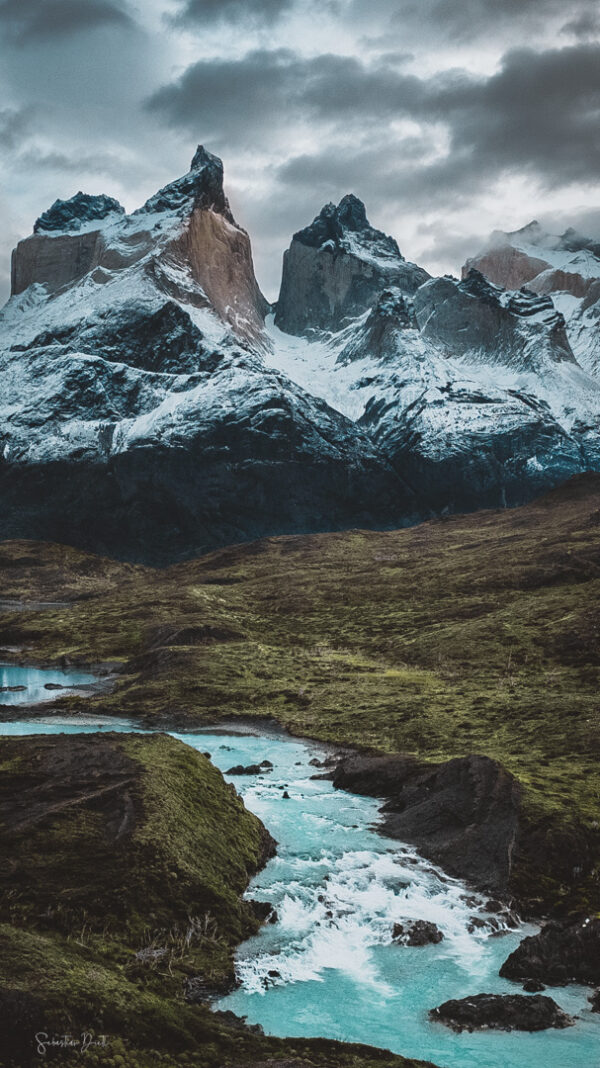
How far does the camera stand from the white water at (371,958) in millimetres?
22078

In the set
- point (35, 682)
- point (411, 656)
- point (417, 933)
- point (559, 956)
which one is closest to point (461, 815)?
point (417, 933)

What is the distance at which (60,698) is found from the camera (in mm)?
81812

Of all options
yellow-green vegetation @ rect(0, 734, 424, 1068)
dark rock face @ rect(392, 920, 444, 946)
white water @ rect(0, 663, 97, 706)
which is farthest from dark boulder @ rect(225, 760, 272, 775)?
white water @ rect(0, 663, 97, 706)

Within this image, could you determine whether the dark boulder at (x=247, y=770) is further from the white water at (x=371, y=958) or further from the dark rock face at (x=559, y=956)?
the dark rock face at (x=559, y=956)

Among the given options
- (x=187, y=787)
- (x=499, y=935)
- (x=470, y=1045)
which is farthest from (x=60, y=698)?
(x=470, y=1045)

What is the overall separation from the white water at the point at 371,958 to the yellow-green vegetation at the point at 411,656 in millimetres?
4011

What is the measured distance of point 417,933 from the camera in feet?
92.3

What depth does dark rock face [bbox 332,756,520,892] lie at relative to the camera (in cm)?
3334

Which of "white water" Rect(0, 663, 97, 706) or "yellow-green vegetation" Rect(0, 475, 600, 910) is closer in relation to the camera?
"yellow-green vegetation" Rect(0, 475, 600, 910)

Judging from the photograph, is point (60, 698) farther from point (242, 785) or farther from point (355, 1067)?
point (355, 1067)

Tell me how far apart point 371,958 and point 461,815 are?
10738 millimetres

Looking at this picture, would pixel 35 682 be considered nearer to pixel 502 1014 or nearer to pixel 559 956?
pixel 559 956

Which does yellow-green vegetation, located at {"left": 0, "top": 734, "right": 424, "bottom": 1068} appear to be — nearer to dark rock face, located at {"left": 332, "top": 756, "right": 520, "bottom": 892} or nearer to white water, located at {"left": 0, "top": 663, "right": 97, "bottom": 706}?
dark rock face, located at {"left": 332, "top": 756, "right": 520, "bottom": 892}

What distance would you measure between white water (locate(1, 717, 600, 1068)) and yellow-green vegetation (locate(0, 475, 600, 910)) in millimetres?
4011
